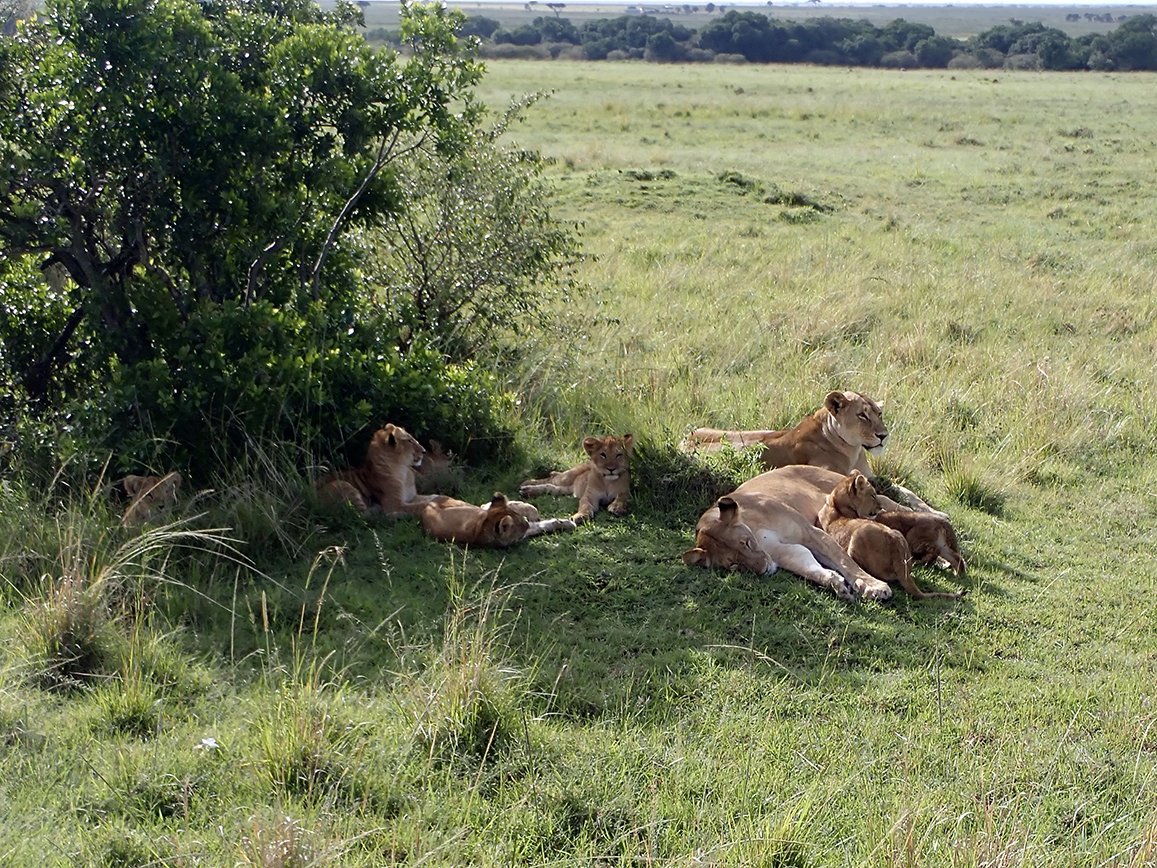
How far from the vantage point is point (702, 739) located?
5230mm

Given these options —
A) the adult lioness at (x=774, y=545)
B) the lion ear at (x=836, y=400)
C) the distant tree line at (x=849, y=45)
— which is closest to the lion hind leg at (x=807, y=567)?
the adult lioness at (x=774, y=545)

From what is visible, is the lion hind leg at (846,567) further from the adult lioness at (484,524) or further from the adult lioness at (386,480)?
the adult lioness at (386,480)

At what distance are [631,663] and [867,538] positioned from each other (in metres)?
1.71

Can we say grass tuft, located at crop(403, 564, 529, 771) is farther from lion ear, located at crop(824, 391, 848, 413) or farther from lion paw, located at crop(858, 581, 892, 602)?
lion ear, located at crop(824, 391, 848, 413)

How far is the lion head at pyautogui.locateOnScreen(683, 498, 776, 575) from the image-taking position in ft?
22.6

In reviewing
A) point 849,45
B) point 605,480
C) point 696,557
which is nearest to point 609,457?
point 605,480

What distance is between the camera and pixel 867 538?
6.88 m

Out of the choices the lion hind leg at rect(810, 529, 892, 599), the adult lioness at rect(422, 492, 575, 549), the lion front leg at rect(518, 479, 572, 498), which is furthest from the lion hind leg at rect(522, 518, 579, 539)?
the lion hind leg at rect(810, 529, 892, 599)

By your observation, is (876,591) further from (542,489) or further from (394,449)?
(394,449)

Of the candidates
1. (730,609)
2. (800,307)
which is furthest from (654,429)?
(800,307)

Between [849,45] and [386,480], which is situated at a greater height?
[849,45]

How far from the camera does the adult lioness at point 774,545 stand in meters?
6.79

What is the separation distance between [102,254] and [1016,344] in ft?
29.3

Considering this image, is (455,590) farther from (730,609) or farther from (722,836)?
(722,836)
